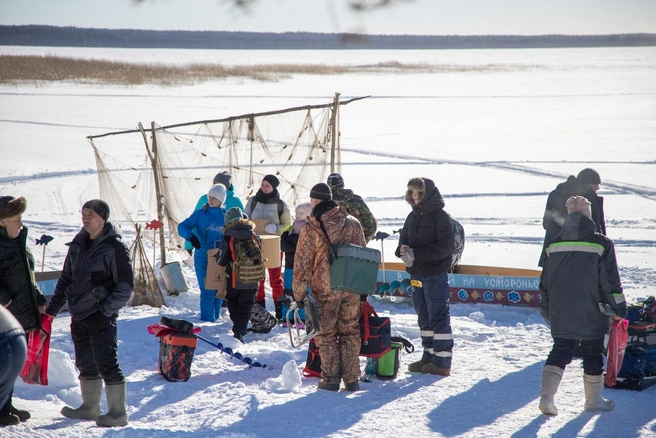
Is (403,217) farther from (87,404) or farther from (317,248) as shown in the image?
(87,404)

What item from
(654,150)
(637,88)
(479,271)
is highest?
(637,88)

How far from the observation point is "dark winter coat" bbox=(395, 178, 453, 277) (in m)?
5.40

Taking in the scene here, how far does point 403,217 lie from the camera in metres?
11.7

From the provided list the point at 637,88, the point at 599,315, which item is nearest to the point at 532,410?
the point at 599,315

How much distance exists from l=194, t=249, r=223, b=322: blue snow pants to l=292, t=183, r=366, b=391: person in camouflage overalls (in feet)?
6.96

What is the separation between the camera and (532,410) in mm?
4773

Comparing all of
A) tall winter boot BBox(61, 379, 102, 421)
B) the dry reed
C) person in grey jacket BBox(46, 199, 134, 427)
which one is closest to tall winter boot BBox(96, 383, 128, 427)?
person in grey jacket BBox(46, 199, 134, 427)

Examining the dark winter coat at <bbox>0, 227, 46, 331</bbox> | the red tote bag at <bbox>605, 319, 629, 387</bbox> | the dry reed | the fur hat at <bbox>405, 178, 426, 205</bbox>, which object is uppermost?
the dry reed

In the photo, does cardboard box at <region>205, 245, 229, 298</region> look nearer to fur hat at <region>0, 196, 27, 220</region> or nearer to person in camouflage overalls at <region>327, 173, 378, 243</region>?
person in camouflage overalls at <region>327, 173, 378, 243</region>

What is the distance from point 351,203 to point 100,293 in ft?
9.07

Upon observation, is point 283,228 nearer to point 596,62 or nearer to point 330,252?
point 330,252

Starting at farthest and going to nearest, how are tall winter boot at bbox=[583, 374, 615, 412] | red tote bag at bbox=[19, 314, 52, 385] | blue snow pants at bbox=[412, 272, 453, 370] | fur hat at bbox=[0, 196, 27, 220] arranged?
blue snow pants at bbox=[412, 272, 453, 370]
tall winter boot at bbox=[583, 374, 615, 412]
red tote bag at bbox=[19, 314, 52, 385]
fur hat at bbox=[0, 196, 27, 220]

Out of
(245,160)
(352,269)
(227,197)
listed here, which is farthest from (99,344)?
(245,160)

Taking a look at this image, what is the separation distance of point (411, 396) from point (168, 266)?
3.58 m
